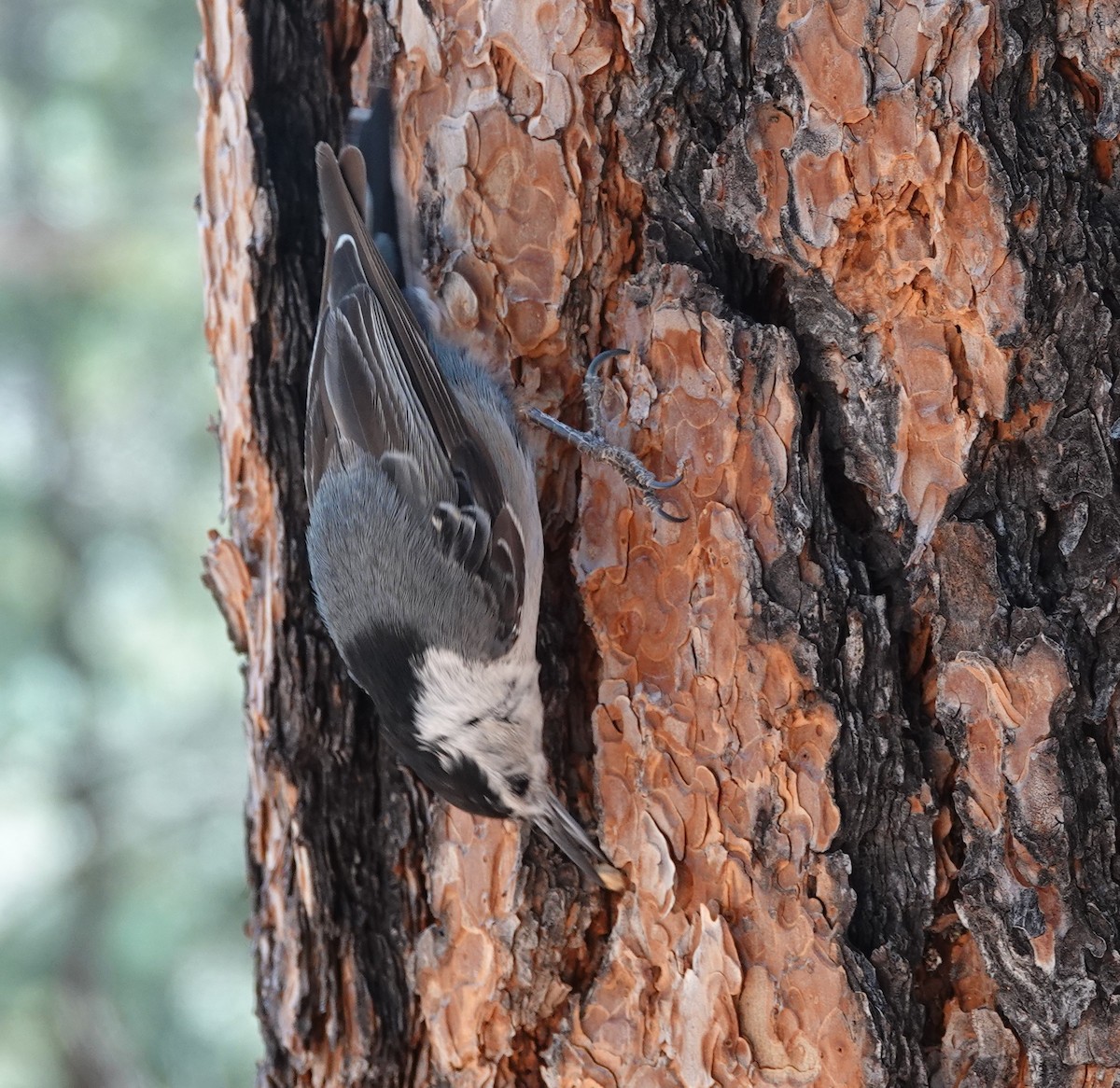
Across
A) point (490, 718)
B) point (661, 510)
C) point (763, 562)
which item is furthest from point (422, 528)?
point (763, 562)

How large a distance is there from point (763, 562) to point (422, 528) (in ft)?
1.96

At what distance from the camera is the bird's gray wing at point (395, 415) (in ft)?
5.57

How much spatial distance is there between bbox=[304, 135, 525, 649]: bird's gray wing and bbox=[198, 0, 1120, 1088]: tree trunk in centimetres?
8

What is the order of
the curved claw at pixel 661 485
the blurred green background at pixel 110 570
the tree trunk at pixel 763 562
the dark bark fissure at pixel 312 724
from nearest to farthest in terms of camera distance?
the tree trunk at pixel 763 562
the curved claw at pixel 661 485
the dark bark fissure at pixel 312 724
the blurred green background at pixel 110 570

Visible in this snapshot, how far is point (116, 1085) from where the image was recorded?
3363 mm

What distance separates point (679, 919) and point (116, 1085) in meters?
2.61

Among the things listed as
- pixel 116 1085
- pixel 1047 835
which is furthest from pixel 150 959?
pixel 1047 835

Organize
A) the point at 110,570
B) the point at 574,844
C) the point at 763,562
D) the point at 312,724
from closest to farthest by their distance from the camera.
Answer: the point at 763,562, the point at 574,844, the point at 312,724, the point at 110,570

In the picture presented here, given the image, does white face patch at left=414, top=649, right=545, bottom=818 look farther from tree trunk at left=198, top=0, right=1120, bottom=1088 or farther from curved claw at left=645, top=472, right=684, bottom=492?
curved claw at left=645, top=472, right=684, bottom=492

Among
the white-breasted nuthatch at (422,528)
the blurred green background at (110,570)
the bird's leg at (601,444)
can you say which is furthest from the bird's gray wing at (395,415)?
the blurred green background at (110,570)

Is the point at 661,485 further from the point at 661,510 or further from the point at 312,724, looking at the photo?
the point at 312,724

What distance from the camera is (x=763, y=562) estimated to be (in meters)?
1.41

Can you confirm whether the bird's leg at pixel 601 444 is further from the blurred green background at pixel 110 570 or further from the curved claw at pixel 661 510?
the blurred green background at pixel 110 570

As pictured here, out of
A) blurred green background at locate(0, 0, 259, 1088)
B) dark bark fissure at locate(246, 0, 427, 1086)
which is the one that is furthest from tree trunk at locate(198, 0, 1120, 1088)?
blurred green background at locate(0, 0, 259, 1088)
